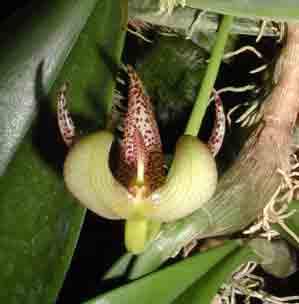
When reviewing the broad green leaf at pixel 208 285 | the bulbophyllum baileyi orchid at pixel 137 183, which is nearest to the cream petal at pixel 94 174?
the bulbophyllum baileyi orchid at pixel 137 183

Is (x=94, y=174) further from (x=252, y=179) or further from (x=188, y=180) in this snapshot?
(x=252, y=179)

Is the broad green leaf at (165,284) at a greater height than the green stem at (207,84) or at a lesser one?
lesser

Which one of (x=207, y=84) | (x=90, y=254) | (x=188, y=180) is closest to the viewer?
(x=188, y=180)

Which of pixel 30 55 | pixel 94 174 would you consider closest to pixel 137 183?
pixel 94 174

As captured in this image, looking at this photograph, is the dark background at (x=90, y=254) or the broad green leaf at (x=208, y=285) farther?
the dark background at (x=90, y=254)

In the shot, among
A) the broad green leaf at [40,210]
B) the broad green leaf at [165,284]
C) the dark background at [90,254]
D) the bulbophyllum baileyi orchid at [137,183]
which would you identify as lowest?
the dark background at [90,254]

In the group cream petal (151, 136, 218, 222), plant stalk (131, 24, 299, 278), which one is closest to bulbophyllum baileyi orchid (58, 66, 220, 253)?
cream petal (151, 136, 218, 222)

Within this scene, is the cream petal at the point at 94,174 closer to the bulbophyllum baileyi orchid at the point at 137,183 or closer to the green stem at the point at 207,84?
the bulbophyllum baileyi orchid at the point at 137,183
